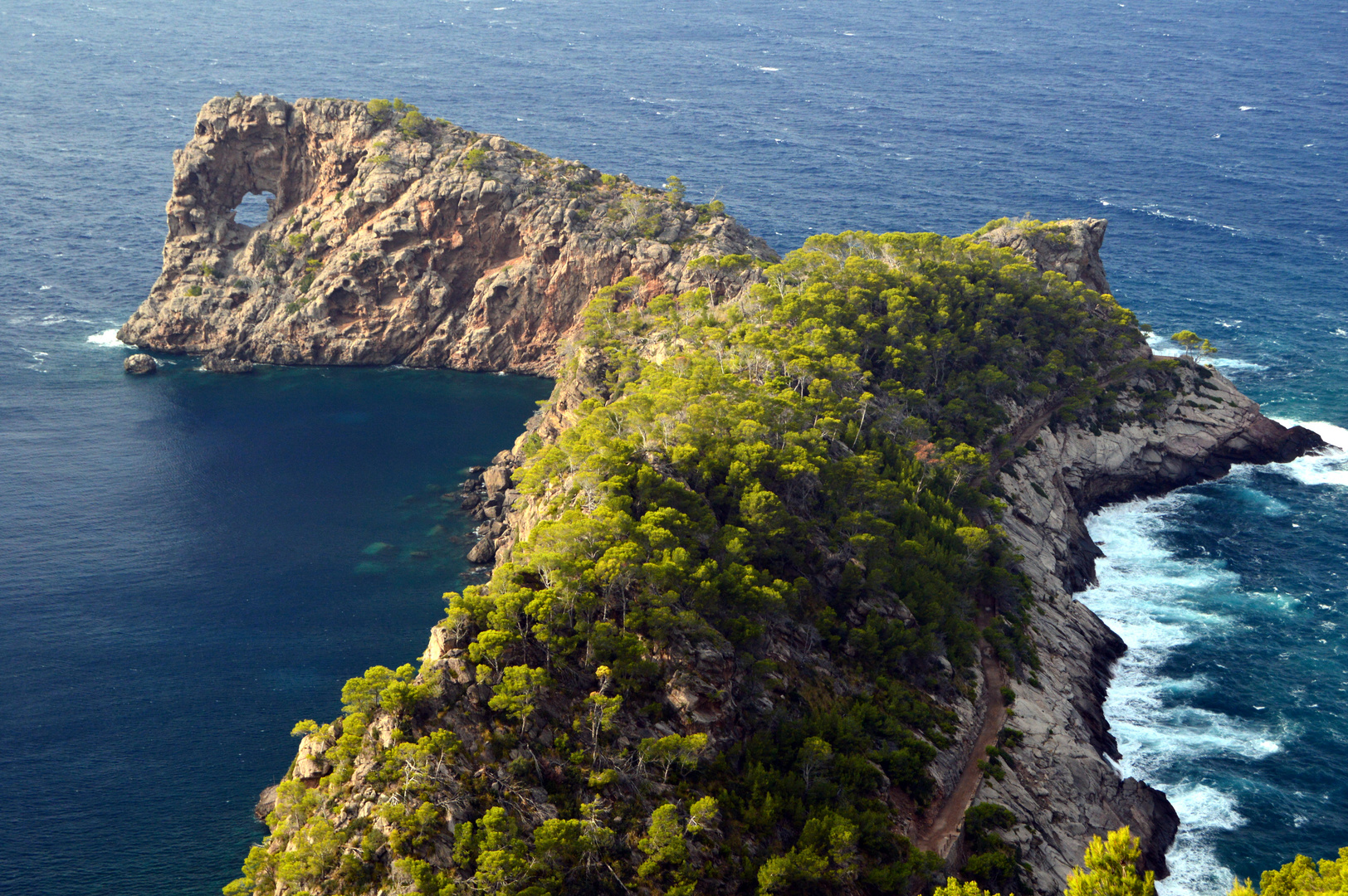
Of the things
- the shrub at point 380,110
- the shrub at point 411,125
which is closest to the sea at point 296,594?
the shrub at point 411,125

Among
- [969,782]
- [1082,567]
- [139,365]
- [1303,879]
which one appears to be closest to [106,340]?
[139,365]

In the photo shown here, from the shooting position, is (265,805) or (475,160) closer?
(265,805)

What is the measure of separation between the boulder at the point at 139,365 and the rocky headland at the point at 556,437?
25.7 ft

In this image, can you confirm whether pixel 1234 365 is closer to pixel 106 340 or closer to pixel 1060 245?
pixel 1060 245

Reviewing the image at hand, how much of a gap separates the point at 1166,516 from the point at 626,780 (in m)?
92.6

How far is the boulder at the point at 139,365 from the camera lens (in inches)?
6983

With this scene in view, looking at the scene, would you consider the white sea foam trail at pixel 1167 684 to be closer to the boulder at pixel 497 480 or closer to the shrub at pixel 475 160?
the boulder at pixel 497 480

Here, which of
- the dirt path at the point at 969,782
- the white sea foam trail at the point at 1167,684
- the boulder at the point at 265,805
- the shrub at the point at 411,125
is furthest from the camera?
the shrub at the point at 411,125

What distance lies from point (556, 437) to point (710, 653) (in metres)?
62.3

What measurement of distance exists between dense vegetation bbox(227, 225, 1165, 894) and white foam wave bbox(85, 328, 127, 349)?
8992cm

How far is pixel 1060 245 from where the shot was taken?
565ft

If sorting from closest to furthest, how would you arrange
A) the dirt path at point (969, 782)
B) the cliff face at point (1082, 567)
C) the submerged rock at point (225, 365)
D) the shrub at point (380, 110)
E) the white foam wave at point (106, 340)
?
the dirt path at point (969, 782)
the cliff face at point (1082, 567)
the submerged rock at point (225, 365)
the white foam wave at point (106, 340)
the shrub at point (380, 110)

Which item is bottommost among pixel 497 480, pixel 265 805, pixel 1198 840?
pixel 265 805

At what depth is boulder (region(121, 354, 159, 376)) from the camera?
582 ft
